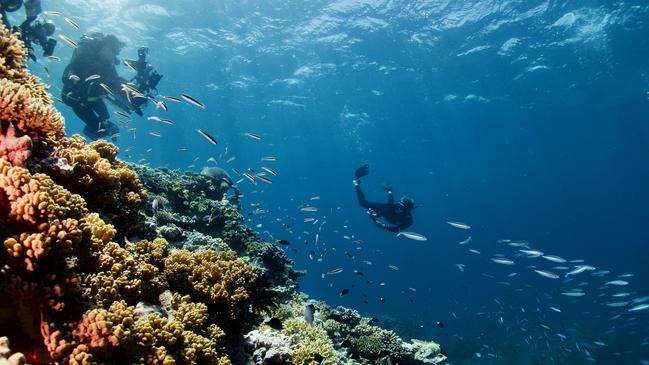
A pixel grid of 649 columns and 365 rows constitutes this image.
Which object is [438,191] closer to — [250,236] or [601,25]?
[601,25]

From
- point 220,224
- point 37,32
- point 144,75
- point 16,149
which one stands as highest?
point 144,75

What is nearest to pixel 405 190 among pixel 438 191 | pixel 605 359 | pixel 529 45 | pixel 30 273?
pixel 438 191

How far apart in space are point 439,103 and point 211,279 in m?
46.5

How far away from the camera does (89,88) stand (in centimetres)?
1452

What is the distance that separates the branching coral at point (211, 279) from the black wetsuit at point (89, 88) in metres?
12.0

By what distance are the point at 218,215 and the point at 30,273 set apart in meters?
8.22

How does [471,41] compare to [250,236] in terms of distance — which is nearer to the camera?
[250,236]

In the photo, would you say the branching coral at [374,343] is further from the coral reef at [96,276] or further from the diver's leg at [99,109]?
the diver's leg at [99,109]

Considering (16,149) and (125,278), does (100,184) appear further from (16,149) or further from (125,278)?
(125,278)

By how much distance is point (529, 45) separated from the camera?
1220 inches

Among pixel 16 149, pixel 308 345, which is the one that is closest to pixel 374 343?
pixel 308 345

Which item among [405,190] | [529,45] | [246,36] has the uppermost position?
[405,190]

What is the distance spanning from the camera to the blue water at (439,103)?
88.3 feet

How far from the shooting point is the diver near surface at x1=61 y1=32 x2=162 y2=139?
14.6 meters
